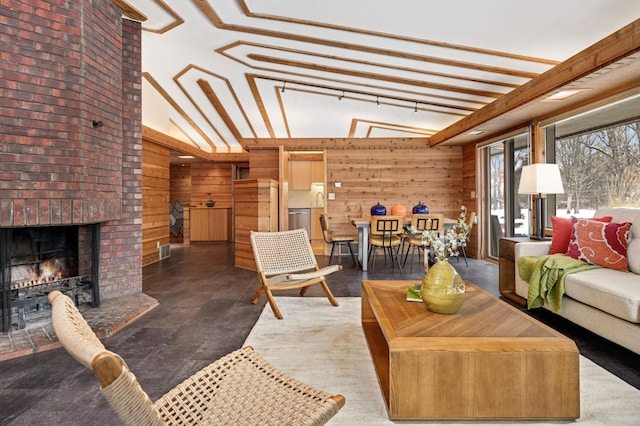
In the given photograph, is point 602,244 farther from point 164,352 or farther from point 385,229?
point 164,352

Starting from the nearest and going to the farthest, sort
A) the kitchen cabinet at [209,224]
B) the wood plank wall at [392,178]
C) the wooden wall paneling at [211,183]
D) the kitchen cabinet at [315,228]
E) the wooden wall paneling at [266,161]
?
the wood plank wall at [392,178] → the wooden wall paneling at [266,161] → the kitchen cabinet at [315,228] → the kitchen cabinet at [209,224] → the wooden wall paneling at [211,183]

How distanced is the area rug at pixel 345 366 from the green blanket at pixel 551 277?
2.12 feet

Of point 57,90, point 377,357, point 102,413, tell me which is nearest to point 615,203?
point 377,357

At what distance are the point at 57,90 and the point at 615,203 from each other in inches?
216

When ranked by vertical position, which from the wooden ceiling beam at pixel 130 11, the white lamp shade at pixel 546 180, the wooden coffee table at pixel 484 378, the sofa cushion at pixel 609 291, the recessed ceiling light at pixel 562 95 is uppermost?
the wooden ceiling beam at pixel 130 11

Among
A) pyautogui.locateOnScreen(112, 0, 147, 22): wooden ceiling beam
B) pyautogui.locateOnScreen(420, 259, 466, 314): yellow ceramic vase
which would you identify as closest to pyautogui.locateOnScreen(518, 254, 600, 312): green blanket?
pyautogui.locateOnScreen(420, 259, 466, 314): yellow ceramic vase

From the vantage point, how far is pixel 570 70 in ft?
10.1

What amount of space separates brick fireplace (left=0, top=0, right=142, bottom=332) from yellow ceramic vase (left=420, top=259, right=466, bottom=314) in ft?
9.09

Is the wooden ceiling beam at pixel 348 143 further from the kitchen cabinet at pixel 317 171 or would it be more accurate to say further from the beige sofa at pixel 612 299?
the beige sofa at pixel 612 299

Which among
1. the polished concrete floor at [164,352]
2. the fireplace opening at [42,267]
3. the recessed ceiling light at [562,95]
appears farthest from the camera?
the recessed ceiling light at [562,95]

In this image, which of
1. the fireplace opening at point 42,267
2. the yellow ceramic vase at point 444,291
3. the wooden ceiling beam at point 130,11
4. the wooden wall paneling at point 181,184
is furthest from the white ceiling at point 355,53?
the wooden wall paneling at point 181,184

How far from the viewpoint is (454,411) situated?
5.09 feet

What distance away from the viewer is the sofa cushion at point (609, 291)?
2.10 metres

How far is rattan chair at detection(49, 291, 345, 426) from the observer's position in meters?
0.70
